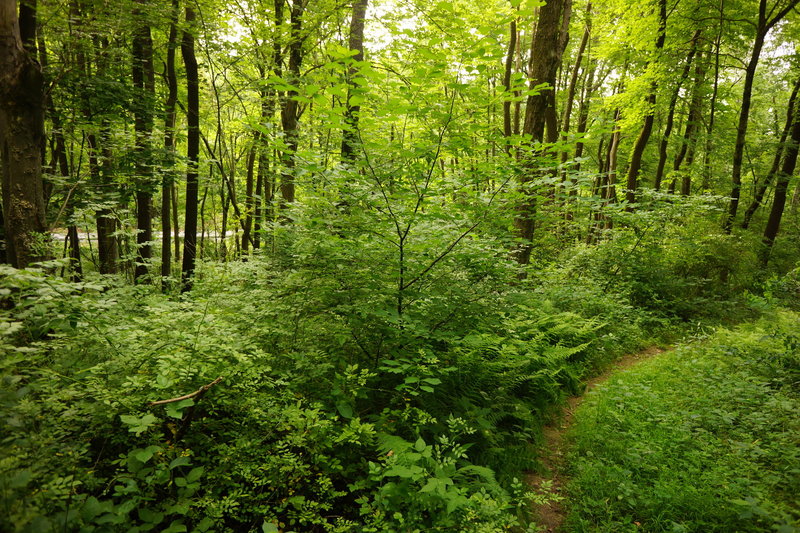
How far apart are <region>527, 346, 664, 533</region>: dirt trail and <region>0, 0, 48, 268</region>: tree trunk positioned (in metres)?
6.40

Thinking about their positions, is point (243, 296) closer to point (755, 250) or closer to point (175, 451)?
point (175, 451)

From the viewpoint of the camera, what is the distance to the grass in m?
3.08

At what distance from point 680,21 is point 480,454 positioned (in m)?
16.1

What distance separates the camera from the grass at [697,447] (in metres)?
3.08

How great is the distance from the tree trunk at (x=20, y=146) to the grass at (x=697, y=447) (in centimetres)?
701

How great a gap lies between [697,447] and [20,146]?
8.85 metres

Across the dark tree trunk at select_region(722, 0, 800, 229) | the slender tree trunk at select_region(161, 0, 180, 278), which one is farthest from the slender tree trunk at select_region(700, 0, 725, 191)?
the slender tree trunk at select_region(161, 0, 180, 278)

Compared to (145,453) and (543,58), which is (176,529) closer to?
(145,453)

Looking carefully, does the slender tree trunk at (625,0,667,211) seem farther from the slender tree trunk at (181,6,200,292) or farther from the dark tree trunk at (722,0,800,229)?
the slender tree trunk at (181,6,200,292)

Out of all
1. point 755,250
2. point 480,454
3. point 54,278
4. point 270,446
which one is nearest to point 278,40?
point 54,278

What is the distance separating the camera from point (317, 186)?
4.94 meters

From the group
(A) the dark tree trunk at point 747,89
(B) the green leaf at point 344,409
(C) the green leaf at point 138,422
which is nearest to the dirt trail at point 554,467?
(B) the green leaf at point 344,409

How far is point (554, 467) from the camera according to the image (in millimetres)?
4168

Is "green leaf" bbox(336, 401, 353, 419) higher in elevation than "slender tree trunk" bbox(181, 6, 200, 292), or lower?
lower
